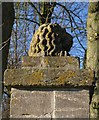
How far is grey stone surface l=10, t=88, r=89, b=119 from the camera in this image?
4090mm

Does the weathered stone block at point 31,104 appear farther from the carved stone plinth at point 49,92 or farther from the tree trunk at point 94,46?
the tree trunk at point 94,46

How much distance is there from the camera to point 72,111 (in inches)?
161

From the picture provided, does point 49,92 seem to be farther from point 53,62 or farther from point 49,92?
point 53,62

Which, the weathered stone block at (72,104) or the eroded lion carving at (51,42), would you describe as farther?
the eroded lion carving at (51,42)

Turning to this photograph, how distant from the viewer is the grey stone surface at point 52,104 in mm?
4090

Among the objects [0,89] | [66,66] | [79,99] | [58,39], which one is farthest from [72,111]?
[0,89]

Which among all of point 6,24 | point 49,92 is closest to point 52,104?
point 49,92

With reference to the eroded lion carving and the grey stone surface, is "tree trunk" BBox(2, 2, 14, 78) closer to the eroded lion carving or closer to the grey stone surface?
the eroded lion carving

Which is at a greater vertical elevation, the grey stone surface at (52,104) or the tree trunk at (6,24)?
the tree trunk at (6,24)

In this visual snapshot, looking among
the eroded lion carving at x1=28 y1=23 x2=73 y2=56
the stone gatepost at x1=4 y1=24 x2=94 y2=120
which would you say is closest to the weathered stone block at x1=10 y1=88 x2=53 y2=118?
the stone gatepost at x1=4 y1=24 x2=94 y2=120

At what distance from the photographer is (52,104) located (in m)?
4.11

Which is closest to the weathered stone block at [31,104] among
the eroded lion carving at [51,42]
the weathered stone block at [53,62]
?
the weathered stone block at [53,62]

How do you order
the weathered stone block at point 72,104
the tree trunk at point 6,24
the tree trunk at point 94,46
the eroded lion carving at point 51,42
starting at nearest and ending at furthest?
1. the weathered stone block at point 72,104
2. the eroded lion carving at point 51,42
3. the tree trunk at point 6,24
4. the tree trunk at point 94,46

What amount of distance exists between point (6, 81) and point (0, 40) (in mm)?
3479
